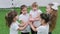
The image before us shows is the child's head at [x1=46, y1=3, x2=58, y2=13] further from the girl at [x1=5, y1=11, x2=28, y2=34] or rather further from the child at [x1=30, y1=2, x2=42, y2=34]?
the girl at [x1=5, y1=11, x2=28, y2=34]

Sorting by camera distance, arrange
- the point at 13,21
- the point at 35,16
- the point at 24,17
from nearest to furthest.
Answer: the point at 13,21 < the point at 24,17 < the point at 35,16

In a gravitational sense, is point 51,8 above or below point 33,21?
above

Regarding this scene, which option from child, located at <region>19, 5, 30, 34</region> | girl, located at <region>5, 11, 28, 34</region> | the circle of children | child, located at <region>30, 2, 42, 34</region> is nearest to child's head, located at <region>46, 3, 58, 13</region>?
the circle of children

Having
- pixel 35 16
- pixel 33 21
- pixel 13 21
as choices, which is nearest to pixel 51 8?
pixel 35 16

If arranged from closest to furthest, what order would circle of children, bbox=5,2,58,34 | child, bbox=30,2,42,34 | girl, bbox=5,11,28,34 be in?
circle of children, bbox=5,2,58,34 → girl, bbox=5,11,28,34 → child, bbox=30,2,42,34

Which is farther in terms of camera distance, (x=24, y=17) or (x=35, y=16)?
(x=35, y=16)

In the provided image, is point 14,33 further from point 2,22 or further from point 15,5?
point 15,5

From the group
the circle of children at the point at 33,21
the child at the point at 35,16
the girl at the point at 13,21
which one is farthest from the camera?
the child at the point at 35,16

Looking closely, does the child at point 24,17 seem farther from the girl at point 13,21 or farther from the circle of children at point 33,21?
the girl at point 13,21

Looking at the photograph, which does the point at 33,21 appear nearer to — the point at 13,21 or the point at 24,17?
the point at 24,17

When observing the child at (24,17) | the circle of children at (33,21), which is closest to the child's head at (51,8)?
the circle of children at (33,21)

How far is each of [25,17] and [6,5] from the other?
786 cm

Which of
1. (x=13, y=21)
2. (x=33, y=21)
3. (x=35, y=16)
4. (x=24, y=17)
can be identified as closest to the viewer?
(x=13, y=21)

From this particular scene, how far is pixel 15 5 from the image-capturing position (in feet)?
45.5
